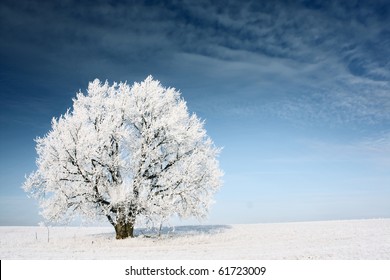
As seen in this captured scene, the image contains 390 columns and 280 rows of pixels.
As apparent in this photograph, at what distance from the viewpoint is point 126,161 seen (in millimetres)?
30594

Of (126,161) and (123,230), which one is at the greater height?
(126,161)

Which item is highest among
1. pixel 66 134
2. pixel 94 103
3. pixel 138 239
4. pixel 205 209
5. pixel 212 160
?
pixel 94 103

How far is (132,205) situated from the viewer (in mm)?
29938

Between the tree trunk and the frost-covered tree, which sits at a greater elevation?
the frost-covered tree

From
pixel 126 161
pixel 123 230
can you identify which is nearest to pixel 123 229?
pixel 123 230

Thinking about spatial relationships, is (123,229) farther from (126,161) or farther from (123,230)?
(126,161)

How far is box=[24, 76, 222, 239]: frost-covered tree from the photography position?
28938mm

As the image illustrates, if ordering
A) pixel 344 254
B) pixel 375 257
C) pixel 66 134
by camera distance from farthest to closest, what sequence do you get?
1. pixel 66 134
2. pixel 344 254
3. pixel 375 257

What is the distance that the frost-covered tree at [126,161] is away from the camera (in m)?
28.9

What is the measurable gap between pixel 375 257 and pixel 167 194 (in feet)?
56.8

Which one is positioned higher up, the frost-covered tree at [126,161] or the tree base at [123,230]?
the frost-covered tree at [126,161]

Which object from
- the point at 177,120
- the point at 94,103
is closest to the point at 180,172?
the point at 177,120

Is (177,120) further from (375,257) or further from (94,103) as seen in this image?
(375,257)

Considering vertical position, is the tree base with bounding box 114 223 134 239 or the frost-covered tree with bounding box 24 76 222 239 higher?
the frost-covered tree with bounding box 24 76 222 239
